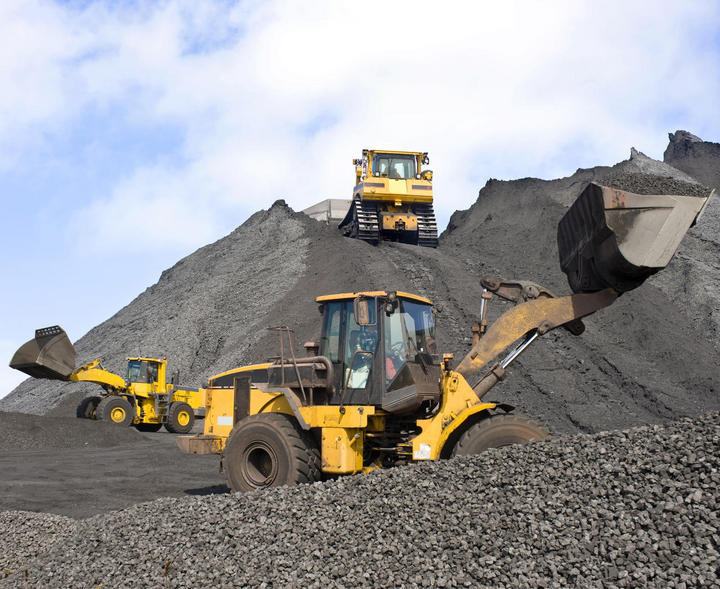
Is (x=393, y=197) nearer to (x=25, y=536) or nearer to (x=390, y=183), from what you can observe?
(x=390, y=183)

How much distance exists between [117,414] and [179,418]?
1819 millimetres

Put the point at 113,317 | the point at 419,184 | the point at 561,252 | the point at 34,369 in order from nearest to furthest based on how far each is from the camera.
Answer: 1. the point at 561,252
2. the point at 34,369
3. the point at 419,184
4. the point at 113,317

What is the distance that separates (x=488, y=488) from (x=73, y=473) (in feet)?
33.0

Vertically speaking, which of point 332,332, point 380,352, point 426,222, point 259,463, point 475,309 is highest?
point 426,222

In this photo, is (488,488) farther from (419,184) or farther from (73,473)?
(419,184)

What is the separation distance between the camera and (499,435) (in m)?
6.87

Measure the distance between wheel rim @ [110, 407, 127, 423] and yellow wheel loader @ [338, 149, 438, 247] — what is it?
34.4 feet

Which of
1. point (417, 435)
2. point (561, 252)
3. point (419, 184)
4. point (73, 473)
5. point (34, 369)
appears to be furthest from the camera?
point (419, 184)

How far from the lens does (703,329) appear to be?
23.4 metres

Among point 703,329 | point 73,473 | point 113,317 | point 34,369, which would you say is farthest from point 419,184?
point 113,317

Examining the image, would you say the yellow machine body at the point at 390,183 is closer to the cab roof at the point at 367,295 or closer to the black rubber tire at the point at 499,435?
the cab roof at the point at 367,295

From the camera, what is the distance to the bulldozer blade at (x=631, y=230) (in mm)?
6914

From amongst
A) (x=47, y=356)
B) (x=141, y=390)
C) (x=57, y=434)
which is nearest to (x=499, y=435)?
(x=57, y=434)

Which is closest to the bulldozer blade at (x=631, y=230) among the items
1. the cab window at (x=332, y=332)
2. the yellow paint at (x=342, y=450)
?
the cab window at (x=332, y=332)
